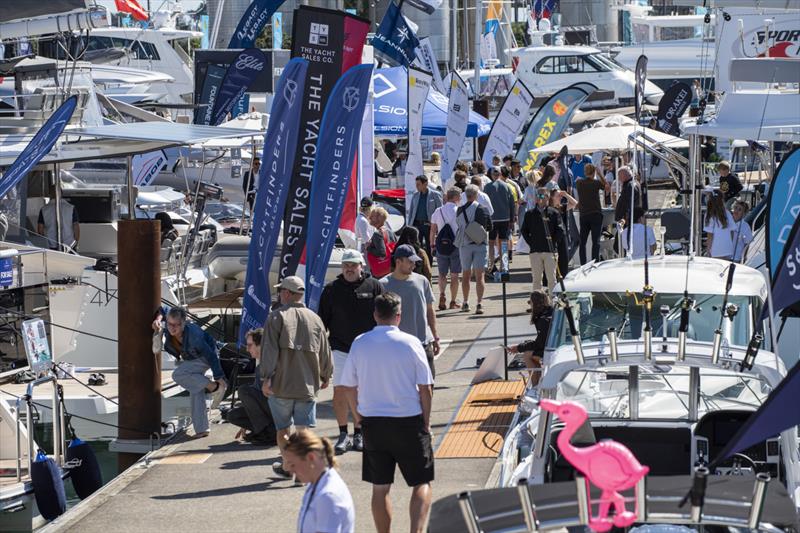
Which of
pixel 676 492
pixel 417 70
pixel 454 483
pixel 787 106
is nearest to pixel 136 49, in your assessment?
pixel 417 70

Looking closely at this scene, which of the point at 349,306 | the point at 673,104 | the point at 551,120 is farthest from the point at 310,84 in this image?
the point at 673,104

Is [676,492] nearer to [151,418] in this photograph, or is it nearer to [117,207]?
[151,418]

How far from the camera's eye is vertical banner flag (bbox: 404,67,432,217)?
68.3 ft

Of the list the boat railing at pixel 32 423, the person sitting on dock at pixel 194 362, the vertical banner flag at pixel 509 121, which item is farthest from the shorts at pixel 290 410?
the vertical banner flag at pixel 509 121

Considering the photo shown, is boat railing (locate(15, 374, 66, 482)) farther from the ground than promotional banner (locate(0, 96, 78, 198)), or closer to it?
closer to it

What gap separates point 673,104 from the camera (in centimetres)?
2781

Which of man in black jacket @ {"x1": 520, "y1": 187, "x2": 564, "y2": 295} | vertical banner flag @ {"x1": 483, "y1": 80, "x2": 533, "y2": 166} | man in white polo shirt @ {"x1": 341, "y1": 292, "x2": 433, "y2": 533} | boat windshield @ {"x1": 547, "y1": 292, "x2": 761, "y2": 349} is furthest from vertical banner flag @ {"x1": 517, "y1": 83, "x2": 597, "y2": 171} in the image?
man in white polo shirt @ {"x1": 341, "y1": 292, "x2": 433, "y2": 533}

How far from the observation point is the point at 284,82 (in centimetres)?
1326

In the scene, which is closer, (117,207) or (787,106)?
(787,106)

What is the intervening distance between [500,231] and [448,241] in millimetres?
2522

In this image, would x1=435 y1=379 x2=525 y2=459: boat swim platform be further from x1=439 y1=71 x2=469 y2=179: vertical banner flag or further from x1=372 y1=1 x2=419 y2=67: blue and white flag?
x1=372 y1=1 x2=419 y2=67: blue and white flag

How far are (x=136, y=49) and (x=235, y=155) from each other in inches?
835

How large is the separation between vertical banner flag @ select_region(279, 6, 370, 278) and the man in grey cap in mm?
2744

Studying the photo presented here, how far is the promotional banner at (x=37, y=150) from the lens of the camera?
45.8ft
